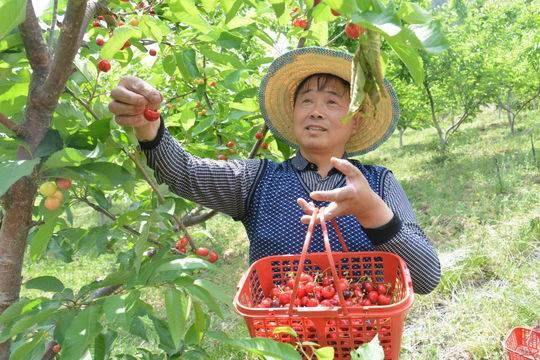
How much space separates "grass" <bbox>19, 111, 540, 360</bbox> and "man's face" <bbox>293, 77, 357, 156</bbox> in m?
0.55

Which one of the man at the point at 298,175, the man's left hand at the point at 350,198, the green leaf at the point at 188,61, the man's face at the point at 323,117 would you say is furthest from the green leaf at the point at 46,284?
the man's face at the point at 323,117

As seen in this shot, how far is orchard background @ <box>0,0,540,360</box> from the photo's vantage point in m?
0.92

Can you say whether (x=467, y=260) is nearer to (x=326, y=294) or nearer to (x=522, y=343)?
(x=522, y=343)

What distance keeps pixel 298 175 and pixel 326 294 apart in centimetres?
53

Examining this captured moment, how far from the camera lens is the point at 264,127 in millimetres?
2066

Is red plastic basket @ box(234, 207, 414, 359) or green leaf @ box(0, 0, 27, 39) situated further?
red plastic basket @ box(234, 207, 414, 359)

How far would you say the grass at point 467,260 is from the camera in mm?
3451

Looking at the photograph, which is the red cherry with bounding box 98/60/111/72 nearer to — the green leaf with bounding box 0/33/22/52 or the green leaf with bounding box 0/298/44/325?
the green leaf with bounding box 0/33/22/52

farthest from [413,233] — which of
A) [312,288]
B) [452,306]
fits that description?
[452,306]

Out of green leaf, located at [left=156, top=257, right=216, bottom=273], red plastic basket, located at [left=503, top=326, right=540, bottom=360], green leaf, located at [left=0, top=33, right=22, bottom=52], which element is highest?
green leaf, located at [left=0, top=33, right=22, bottom=52]

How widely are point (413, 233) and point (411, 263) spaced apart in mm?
95

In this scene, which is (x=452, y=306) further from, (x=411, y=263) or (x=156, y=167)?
(x=156, y=167)

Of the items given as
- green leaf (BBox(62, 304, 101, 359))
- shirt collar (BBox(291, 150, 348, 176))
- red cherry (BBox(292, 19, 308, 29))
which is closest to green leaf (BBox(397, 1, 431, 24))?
green leaf (BBox(62, 304, 101, 359))

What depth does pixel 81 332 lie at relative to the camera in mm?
922
